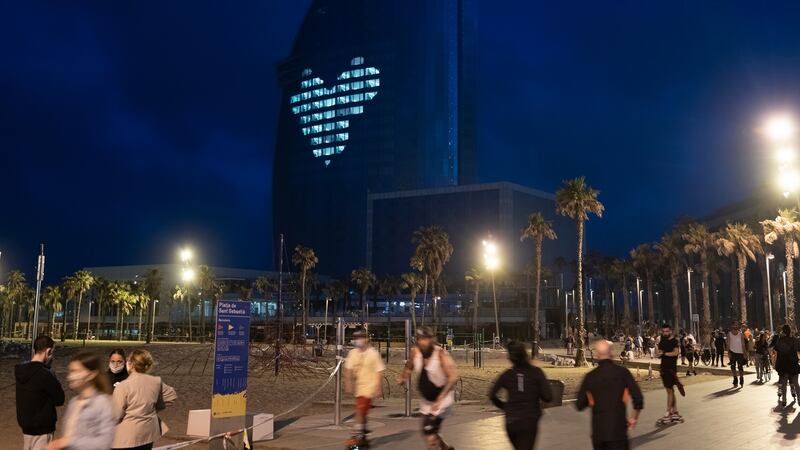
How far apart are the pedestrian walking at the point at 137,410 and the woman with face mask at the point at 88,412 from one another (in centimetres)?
141

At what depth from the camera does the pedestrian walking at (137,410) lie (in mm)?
6902

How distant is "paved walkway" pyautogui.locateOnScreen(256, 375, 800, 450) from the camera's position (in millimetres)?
11844

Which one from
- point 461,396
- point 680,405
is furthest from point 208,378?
point 680,405

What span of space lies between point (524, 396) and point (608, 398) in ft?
2.79

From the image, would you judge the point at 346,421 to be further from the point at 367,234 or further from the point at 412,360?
the point at 367,234

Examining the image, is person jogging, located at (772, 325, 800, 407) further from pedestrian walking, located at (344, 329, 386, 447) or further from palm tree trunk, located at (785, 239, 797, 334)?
palm tree trunk, located at (785, 239, 797, 334)

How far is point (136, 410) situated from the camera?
6973mm

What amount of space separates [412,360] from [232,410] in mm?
3736

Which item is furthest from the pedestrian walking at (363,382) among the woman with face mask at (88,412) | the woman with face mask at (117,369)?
the woman with face mask at (88,412)

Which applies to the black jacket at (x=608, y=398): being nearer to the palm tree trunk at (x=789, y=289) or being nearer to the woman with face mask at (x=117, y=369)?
the woman with face mask at (x=117, y=369)

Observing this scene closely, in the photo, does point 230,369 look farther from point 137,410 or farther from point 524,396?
point 524,396

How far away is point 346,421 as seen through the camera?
596 inches

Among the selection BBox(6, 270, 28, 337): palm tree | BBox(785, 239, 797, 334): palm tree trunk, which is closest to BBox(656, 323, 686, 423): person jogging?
BBox(785, 239, 797, 334): palm tree trunk

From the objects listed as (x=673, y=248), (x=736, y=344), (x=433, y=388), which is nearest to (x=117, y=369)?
(x=433, y=388)
